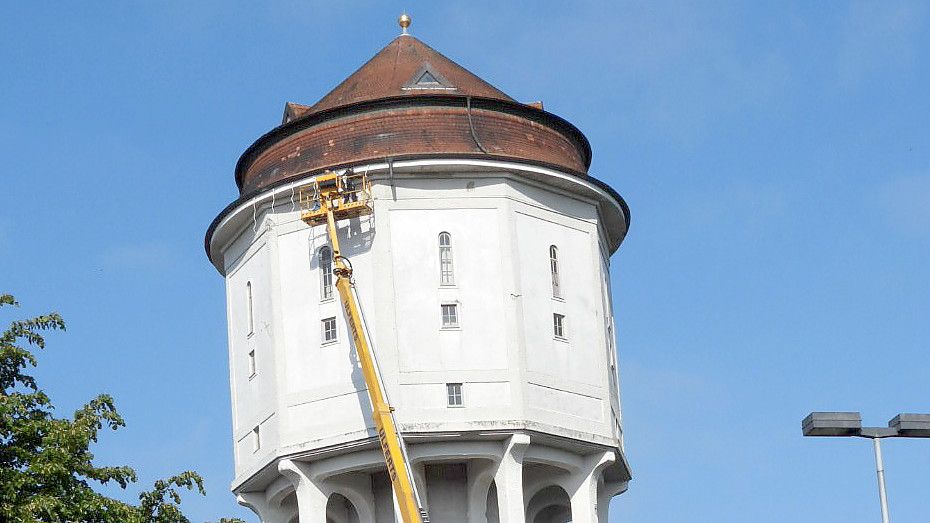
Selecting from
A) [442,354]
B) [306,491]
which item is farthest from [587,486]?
[306,491]

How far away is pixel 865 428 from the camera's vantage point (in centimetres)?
3102

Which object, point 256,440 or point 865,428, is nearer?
point 865,428

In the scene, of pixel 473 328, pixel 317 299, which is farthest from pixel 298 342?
pixel 473 328

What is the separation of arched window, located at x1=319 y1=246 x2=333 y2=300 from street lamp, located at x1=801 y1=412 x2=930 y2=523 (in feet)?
42.3

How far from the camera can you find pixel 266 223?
41906 millimetres

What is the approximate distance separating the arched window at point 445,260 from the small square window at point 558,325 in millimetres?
2229

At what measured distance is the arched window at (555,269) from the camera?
4128 centimetres

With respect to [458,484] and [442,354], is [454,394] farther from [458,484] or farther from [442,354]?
[458,484]

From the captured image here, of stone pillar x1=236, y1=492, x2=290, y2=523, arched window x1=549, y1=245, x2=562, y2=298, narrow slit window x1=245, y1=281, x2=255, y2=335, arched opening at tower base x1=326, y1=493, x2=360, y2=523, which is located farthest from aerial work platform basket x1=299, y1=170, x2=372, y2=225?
arched opening at tower base x1=326, y1=493, x2=360, y2=523

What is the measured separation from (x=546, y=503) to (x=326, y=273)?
6.83 metres

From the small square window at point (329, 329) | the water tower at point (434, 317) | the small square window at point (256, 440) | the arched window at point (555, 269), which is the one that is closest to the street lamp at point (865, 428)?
the water tower at point (434, 317)

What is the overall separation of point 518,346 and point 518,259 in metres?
1.88

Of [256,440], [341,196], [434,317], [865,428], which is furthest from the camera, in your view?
[256,440]

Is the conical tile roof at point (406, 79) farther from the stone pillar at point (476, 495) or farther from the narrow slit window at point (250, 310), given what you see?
the stone pillar at point (476, 495)
